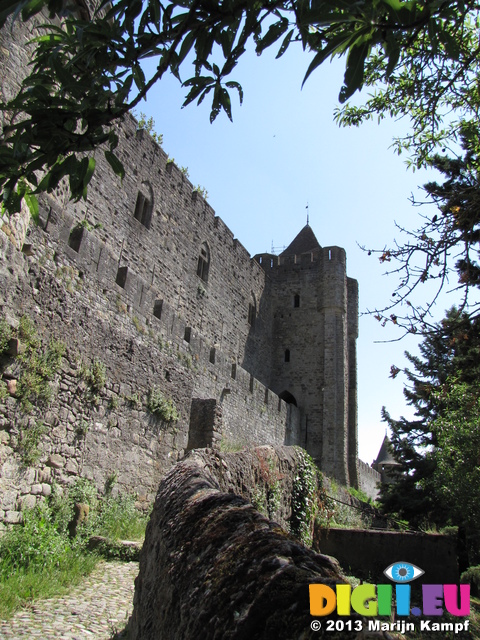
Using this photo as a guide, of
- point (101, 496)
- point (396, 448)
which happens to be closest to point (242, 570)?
point (101, 496)

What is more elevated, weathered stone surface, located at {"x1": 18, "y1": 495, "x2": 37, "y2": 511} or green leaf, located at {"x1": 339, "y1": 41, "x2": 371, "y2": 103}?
green leaf, located at {"x1": 339, "y1": 41, "x2": 371, "y2": 103}

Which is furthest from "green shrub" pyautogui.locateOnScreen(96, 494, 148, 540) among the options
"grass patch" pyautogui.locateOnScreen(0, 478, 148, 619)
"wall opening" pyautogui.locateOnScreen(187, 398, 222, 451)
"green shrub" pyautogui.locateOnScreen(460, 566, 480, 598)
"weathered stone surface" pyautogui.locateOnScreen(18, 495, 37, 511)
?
"green shrub" pyautogui.locateOnScreen(460, 566, 480, 598)

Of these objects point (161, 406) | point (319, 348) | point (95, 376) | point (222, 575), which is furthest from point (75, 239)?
point (319, 348)

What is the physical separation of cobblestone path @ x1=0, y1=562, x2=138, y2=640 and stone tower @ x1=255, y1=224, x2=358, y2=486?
764 inches

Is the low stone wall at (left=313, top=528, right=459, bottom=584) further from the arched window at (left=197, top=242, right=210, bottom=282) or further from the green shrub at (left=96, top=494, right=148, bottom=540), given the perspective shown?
the arched window at (left=197, top=242, right=210, bottom=282)

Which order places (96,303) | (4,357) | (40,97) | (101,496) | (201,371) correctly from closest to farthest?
(40,97)
(4,357)
(101,496)
(96,303)
(201,371)

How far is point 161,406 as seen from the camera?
8.41 meters

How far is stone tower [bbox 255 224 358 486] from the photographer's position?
24.1 m

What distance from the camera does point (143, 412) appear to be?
317 inches

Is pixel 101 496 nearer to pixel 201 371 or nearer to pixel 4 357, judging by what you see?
pixel 4 357

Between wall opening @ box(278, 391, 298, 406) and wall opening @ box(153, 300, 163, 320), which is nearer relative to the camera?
wall opening @ box(153, 300, 163, 320)

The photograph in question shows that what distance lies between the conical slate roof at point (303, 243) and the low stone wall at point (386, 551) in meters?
23.2

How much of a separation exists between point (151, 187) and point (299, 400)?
13678 mm

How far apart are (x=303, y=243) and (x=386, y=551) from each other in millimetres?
24942
